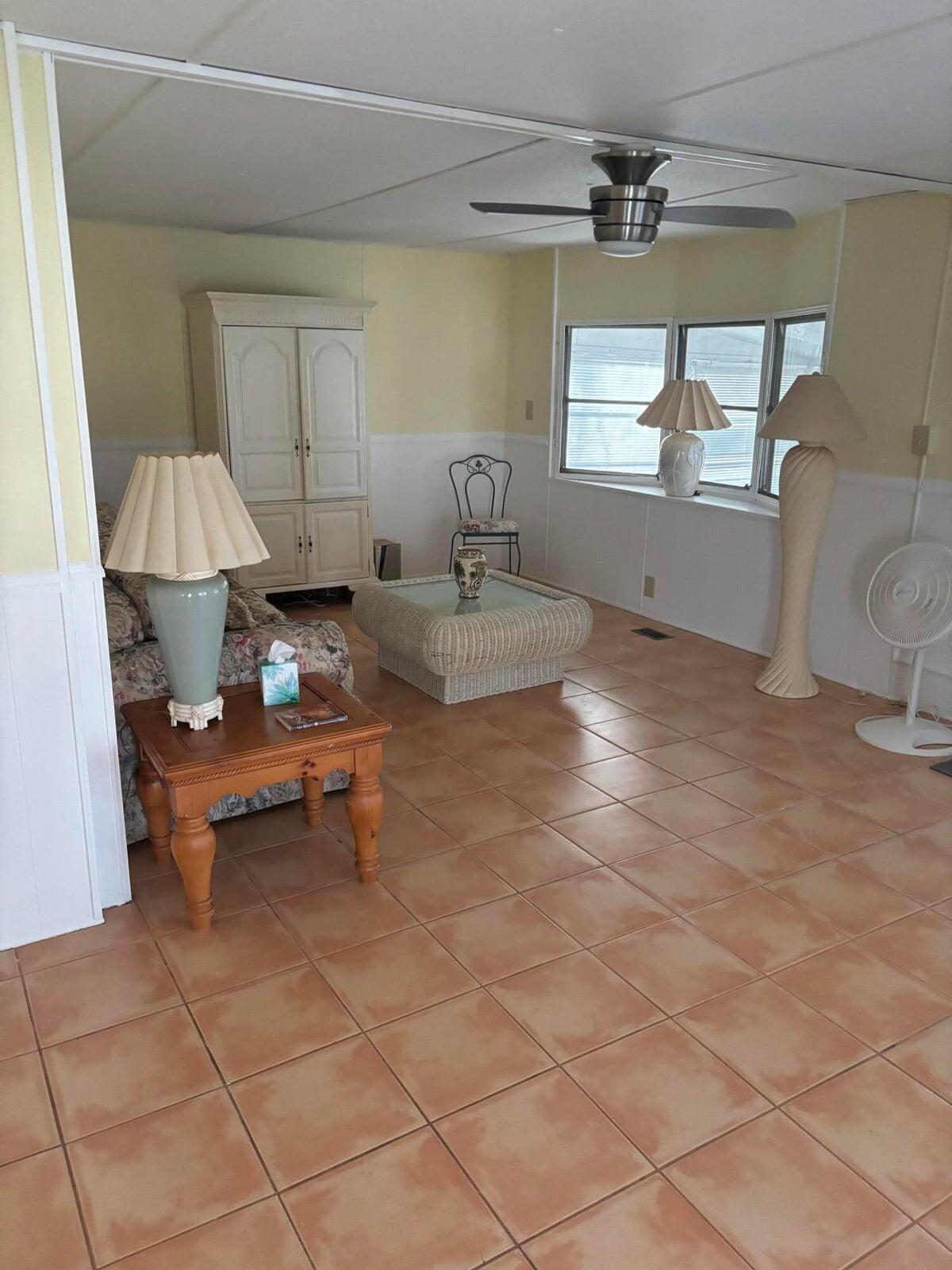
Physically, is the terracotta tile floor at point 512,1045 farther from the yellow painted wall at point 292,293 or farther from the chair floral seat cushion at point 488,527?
the yellow painted wall at point 292,293

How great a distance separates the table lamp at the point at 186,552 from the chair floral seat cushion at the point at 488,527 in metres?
3.72

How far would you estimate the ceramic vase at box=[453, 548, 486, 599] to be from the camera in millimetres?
→ 4523

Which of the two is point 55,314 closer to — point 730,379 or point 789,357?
point 789,357

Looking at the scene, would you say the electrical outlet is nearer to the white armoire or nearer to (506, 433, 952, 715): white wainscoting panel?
(506, 433, 952, 715): white wainscoting panel

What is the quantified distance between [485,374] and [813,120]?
4.14 m

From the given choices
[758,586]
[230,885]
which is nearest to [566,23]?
[230,885]

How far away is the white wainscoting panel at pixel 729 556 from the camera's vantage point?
4.32 meters

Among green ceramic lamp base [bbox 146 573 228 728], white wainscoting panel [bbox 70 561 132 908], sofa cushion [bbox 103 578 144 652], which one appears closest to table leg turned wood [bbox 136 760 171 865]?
white wainscoting panel [bbox 70 561 132 908]

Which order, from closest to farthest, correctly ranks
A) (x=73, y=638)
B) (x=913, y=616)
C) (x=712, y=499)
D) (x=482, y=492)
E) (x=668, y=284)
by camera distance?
(x=73, y=638) < (x=913, y=616) < (x=712, y=499) < (x=668, y=284) < (x=482, y=492)

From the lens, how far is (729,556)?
17.1 ft

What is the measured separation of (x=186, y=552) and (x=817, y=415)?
9.20 ft

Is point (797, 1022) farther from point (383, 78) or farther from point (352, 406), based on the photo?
point (352, 406)

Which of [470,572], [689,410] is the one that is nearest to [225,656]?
[470,572]

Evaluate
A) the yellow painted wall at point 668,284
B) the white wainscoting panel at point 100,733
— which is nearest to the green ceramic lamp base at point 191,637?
the white wainscoting panel at point 100,733
